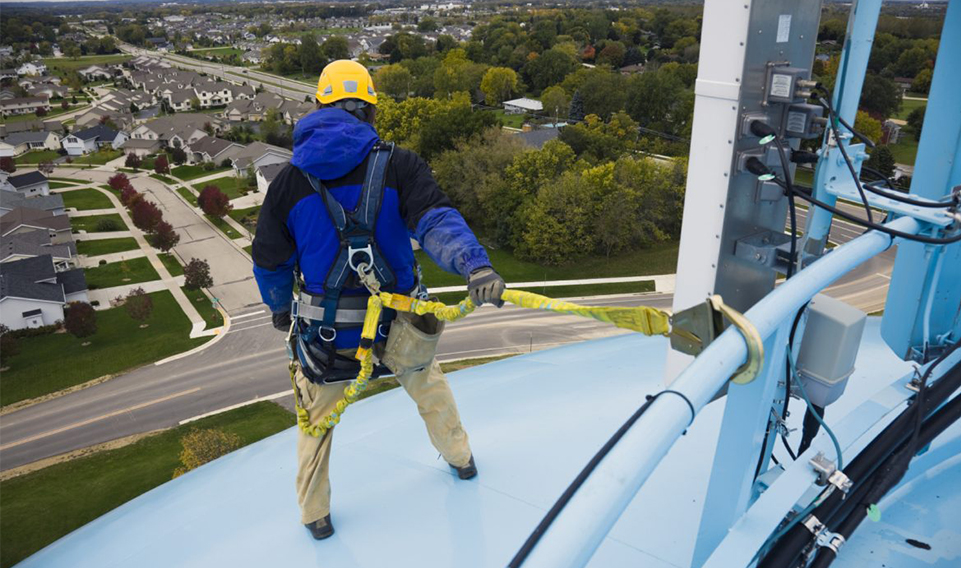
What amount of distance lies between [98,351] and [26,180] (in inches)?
1342

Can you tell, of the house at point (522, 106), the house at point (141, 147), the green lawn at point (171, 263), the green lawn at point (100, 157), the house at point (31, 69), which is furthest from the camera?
the house at point (31, 69)

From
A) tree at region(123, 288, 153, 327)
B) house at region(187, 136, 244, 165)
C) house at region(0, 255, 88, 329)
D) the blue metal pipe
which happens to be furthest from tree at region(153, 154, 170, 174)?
the blue metal pipe

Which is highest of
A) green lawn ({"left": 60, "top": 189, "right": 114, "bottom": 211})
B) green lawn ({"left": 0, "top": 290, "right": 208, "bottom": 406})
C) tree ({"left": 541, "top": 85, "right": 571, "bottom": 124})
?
tree ({"left": 541, "top": 85, "right": 571, "bottom": 124})

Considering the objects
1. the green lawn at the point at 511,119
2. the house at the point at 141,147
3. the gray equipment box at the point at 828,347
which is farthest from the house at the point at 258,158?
the gray equipment box at the point at 828,347

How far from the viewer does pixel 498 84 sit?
67.1 m

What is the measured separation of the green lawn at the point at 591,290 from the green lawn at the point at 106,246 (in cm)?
2299

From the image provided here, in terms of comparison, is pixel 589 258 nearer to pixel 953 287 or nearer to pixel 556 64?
pixel 953 287

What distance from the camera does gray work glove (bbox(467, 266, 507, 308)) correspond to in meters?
3.15

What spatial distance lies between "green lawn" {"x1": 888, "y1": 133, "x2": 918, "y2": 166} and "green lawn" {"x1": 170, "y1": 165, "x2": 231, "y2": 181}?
1993 inches

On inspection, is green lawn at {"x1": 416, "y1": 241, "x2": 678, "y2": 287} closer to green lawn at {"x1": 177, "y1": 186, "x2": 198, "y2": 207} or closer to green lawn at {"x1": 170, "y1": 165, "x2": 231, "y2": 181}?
green lawn at {"x1": 177, "y1": 186, "x2": 198, "y2": 207}

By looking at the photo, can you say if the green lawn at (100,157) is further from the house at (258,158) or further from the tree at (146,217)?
the tree at (146,217)

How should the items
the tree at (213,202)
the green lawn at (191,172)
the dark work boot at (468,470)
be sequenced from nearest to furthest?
1. the dark work boot at (468,470)
2. the tree at (213,202)
3. the green lawn at (191,172)

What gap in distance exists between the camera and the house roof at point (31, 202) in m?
45.4

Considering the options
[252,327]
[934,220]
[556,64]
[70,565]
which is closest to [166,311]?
[252,327]
